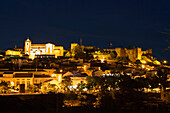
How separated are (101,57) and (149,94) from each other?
3198 cm

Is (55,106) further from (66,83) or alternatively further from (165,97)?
(165,97)

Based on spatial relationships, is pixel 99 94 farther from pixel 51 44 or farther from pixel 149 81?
pixel 51 44

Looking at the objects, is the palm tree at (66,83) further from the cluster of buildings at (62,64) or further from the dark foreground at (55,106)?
the dark foreground at (55,106)

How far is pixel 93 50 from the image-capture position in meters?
67.2

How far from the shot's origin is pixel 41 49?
212 ft

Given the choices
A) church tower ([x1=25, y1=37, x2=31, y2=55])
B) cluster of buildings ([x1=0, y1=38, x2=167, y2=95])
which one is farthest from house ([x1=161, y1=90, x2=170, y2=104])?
church tower ([x1=25, y1=37, x2=31, y2=55])

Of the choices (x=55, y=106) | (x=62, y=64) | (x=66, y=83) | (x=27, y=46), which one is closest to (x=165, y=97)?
(x=55, y=106)

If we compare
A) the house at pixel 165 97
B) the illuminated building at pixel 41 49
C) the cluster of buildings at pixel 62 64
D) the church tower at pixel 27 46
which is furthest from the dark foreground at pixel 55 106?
the church tower at pixel 27 46

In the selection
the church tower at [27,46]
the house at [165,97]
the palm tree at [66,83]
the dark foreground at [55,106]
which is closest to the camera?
the dark foreground at [55,106]

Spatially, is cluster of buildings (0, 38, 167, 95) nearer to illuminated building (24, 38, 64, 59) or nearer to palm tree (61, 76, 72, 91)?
illuminated building (24, 38, 64, 59)

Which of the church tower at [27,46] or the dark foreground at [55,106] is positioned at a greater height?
the church tower at [27,46]

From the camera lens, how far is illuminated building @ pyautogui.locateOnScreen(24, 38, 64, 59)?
6194cm

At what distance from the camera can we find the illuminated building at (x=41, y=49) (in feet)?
203

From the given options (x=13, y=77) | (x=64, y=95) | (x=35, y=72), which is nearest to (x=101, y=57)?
(x=35, y=72)
